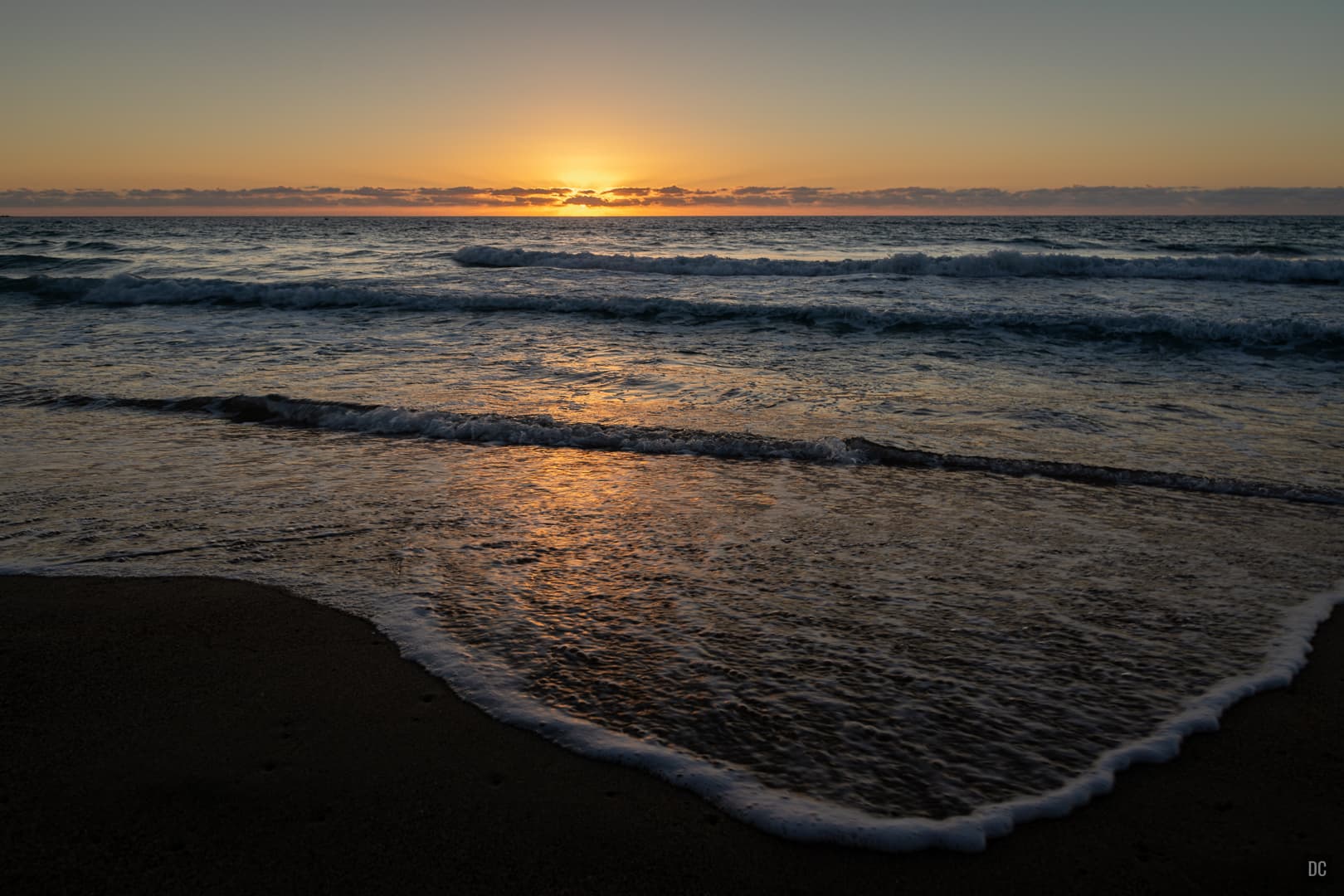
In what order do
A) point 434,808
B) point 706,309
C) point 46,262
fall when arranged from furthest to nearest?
1. point 46,262
2. point 706,309
3. point 434,808

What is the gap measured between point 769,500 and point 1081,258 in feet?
80.1

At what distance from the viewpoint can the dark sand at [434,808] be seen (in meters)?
2.62

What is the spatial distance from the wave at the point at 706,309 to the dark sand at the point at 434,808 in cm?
1291

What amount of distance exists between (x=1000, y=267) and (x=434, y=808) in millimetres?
26482

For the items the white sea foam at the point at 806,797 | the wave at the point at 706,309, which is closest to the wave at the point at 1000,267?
the wave at the point at 706,309

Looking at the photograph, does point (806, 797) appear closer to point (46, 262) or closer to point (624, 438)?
point (624, 438)

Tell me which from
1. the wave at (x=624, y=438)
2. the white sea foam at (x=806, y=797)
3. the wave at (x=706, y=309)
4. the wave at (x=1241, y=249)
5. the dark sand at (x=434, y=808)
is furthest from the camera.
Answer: the wave at (x=1241, y=249)

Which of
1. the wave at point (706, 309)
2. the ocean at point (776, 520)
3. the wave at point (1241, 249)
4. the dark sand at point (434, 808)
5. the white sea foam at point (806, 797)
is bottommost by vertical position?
the dark sand at point (434, 808)

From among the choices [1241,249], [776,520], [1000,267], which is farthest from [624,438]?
[1241,249]

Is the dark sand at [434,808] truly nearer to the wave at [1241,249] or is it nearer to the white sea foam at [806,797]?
the white sea foam at [806,797]

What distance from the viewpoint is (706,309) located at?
60.0 ft

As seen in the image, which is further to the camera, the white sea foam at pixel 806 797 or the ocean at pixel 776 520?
the ocean at pixel 776 520

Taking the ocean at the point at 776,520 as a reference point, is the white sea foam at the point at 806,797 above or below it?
below

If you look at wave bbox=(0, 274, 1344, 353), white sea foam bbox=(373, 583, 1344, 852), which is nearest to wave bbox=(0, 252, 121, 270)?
wave bbox=(0, 274, 1344, 353)
